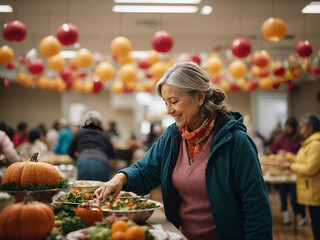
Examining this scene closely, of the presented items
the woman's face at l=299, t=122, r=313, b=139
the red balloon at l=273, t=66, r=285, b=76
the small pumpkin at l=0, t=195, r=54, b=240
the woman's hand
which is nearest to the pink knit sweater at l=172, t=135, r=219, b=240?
the woman's hand

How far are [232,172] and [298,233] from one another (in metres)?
4.45

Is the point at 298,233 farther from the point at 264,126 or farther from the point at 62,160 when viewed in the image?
the point at 264,126

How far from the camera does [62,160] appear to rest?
677 cm

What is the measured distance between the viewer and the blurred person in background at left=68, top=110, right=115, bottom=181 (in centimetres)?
500

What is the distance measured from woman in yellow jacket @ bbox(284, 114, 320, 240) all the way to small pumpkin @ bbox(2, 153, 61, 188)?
11.8ft

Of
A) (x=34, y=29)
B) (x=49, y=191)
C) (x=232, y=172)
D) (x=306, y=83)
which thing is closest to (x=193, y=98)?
(x=232, y=172)

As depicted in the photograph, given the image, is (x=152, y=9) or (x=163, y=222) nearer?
(x=163, y=222)

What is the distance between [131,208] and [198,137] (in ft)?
1.87

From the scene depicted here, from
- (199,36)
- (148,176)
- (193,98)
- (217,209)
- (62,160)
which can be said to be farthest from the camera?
(199,36)

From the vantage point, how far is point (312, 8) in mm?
7711

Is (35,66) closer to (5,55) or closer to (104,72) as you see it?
(104,72)

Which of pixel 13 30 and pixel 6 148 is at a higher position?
pixel 13 30

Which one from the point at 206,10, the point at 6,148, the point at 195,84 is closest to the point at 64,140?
the point at 206,10

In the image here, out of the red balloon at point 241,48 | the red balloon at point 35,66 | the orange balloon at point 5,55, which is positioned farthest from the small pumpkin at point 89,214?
the red balloon at point 35,66
